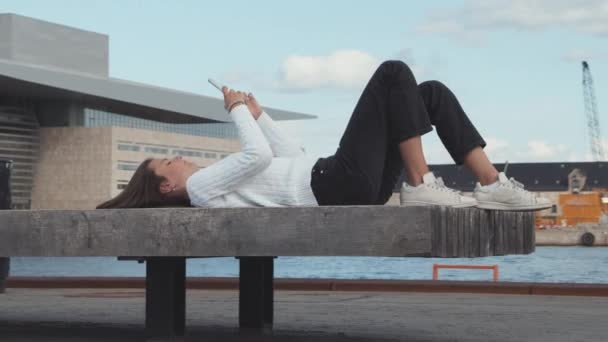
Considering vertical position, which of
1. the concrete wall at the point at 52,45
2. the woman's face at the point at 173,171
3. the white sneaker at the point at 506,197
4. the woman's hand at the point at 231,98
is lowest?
the white sneaker at the point at 506,197

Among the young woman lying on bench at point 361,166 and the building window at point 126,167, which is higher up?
the building window at point 126,167

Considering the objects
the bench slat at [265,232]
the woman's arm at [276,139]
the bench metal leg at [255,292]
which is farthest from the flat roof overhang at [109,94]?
the bench slat at [265,232]

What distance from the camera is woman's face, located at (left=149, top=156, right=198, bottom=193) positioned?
586 cm

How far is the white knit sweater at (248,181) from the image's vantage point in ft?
18.6

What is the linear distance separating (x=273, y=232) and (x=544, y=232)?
330ft

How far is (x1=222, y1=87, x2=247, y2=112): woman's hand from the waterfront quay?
1.43 m

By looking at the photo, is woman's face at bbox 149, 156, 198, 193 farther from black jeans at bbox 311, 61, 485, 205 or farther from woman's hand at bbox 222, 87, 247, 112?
black jeans at bbox 311, 61, 485, 205

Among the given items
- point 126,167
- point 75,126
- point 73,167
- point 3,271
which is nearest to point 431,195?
point 3,271

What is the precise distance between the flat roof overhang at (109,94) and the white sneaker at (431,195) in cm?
7745

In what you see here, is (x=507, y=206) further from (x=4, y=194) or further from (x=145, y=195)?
(x=4, y=194)

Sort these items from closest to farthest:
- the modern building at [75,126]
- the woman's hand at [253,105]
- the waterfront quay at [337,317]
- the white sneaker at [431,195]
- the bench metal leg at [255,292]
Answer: the white sneaker at [431,195]
the woman's hand at [253,105]
the bench metal leg at [255,292]
the waterfront quay at [337,317]
the modern building at [75,126]

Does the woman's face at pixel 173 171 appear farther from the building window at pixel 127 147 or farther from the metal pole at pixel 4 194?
the building window at pixel 127 147

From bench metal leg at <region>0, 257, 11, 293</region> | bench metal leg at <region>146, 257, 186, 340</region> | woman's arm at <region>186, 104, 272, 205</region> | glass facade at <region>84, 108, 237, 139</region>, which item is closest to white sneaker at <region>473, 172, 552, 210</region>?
woman's arm at <region>186, 104, 272, 205</region>

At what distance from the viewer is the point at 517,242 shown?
5945 millimetres
